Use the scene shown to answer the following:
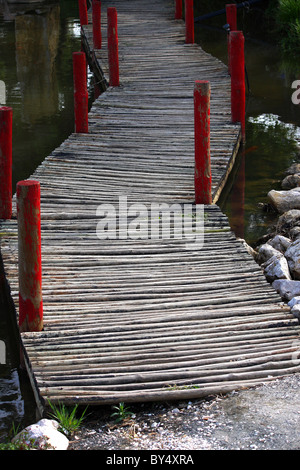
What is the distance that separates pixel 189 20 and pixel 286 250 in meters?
8.08

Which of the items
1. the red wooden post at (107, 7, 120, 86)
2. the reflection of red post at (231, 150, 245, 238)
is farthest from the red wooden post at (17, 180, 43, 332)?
the red wooden post at (107, 7, 120, 86)

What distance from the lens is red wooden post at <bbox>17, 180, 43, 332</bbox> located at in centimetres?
468

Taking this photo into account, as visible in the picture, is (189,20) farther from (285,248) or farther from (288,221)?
(285,248)

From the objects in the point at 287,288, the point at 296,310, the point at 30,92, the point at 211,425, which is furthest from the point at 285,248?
the point at 30,92

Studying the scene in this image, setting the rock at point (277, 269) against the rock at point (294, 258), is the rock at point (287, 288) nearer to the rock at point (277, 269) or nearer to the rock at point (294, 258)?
the rock at point (277, 269)

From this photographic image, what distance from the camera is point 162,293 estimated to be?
18.4 feet

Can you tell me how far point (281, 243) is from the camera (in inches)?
281

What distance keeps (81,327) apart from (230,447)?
158 centimetres

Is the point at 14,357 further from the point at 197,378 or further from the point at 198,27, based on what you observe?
the point at 198,27

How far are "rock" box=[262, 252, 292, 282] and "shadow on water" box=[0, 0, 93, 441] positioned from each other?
7.16ft

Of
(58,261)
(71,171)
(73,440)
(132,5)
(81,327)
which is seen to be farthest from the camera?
(132,5)

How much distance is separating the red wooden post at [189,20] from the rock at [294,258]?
808 centimetres

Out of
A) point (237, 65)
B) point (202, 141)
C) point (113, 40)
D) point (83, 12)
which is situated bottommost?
point (202, 141)
